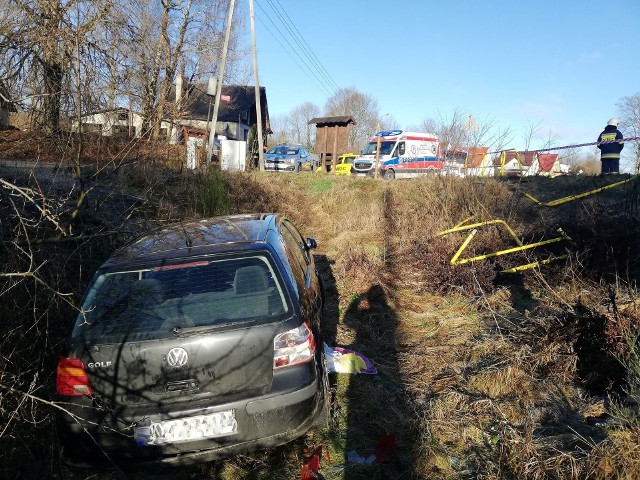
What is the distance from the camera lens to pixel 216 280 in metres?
2.92

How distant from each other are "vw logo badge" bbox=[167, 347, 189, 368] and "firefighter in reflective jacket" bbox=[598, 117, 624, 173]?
1329 cm

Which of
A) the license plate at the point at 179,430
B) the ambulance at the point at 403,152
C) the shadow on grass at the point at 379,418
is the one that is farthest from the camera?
the ambulance at the point at 403,152

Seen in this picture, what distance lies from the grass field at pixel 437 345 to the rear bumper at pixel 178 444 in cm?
31

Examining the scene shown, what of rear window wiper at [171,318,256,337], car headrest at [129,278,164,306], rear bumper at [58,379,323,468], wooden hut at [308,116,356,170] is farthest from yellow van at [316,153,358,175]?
rear bumper at [58,379,323,468]

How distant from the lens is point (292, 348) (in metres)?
2.73

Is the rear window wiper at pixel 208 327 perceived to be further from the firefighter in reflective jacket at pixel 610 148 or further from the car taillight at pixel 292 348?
the firefighter in reflective jacket at pixel 610 148

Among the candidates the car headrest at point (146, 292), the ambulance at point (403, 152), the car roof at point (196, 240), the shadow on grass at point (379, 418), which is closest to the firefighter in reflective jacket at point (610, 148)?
the ambulance at point (403, 152)

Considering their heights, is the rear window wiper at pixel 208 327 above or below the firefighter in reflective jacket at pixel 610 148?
below

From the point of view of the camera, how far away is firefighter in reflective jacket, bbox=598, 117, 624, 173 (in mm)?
12359

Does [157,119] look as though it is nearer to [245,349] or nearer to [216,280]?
[216,280]

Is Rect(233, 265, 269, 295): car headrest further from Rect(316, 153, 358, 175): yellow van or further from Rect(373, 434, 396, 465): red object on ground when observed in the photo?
→ Rect(316, 153, 358, 175): yellow van

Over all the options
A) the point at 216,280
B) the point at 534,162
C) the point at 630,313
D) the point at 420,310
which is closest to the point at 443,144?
the point at 534,162

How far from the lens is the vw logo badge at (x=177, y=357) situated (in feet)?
8.60

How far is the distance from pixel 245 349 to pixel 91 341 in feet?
3.06
